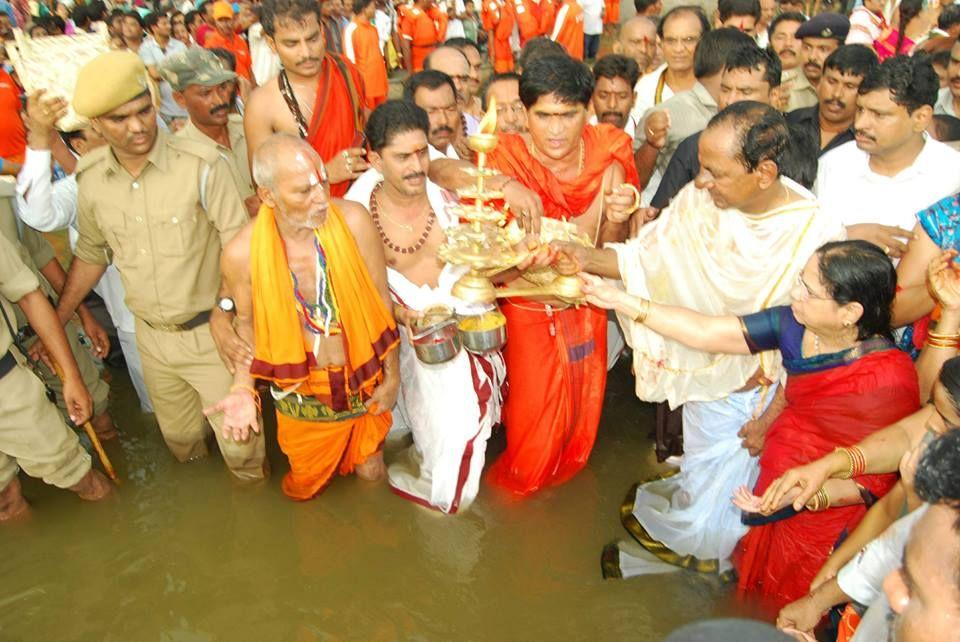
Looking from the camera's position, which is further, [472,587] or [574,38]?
[574,38]

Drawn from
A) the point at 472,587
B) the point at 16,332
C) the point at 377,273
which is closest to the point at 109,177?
the point at 16,332

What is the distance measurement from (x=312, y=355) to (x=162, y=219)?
1.05 m

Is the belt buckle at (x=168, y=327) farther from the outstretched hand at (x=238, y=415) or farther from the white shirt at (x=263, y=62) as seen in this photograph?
the white shirt at (x=263, y=62)

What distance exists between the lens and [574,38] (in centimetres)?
1303

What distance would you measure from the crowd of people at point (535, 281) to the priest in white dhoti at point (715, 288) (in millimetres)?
12

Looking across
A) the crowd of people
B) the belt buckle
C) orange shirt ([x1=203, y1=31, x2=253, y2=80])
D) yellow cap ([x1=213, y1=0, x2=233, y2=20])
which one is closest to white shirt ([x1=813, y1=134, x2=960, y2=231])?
the crowd of people

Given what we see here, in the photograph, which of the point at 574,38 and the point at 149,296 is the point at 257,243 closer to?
the point at 149,296

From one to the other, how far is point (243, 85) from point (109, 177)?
3.17 meters

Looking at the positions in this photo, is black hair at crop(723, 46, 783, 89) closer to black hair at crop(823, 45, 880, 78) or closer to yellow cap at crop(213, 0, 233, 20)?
black hair at crop(823, 45, 880, 78)

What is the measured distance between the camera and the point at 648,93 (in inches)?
207

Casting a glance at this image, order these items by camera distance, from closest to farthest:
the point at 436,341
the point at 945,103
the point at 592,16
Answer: the point at 436,341, the point at 945,103, the point at 592,16

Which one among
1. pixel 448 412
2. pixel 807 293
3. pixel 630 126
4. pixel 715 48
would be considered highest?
pixel 715 48

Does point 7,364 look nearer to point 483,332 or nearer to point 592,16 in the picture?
point 483,332

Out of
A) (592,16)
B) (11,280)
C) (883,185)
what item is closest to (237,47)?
(592,16)
